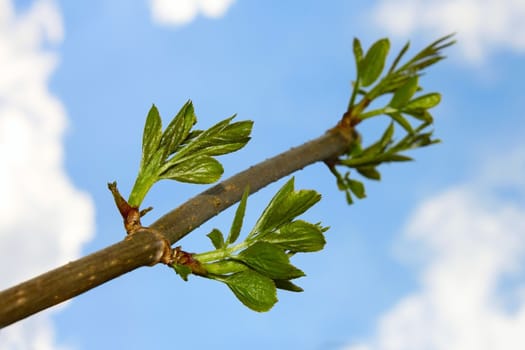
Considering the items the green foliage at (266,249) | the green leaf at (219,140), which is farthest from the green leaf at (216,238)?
the green leaf at (219,140)

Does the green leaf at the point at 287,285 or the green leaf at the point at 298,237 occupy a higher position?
the green leaf at the point at 298,237

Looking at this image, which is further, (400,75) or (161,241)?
(400,75)

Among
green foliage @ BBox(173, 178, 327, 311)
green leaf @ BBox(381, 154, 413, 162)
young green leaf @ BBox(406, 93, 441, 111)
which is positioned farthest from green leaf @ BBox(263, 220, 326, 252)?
young green leaf @ BBox(406, 93, 441, 111)

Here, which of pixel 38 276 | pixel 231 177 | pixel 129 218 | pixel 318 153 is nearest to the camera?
pixel 38 276

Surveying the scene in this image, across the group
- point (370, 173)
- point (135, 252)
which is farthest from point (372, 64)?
point (135, 252)

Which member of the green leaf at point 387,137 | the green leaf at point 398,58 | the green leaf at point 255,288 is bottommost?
the green leaf at point 255,288

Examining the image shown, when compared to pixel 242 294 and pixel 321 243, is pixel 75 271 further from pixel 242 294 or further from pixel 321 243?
pixel 321 243

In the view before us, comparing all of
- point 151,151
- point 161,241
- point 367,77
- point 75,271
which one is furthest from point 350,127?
point 75,271

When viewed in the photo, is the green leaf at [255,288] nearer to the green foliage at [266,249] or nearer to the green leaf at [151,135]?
the green foliage at [266,249]
